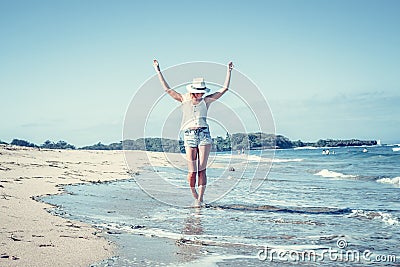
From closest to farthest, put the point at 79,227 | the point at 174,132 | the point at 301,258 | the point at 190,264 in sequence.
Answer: the point at 190,264, the point at 301,258, the point at 79,227, the point at 174,132

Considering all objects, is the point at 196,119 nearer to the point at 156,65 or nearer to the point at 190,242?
the point at 156,65

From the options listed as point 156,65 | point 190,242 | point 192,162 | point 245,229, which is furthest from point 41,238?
point 156,65

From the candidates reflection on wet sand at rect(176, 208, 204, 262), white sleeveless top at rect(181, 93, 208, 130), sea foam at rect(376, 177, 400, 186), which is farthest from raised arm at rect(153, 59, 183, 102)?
sea foam at rect(376, 177, 400, 186)

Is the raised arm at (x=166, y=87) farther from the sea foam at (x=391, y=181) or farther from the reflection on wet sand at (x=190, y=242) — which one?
the sea foam at (x=391, y=181)

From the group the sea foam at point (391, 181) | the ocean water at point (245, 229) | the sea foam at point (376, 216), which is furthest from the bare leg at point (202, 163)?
the sea foam at point (391, 181)

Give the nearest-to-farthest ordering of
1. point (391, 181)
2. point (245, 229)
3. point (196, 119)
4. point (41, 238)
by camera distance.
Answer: point (41, 238) → point (245, 229) → point (196, 119) → point (391, 181)

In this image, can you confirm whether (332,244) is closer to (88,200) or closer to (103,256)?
(103,256)

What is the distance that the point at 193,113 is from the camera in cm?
764

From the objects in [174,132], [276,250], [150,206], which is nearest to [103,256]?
[276,250]

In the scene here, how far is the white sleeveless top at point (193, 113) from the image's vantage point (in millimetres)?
7621

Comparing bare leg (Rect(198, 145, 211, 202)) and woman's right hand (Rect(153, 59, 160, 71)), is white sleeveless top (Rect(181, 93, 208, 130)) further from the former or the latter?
woman's right hand (Rect(153, 59, 160, 71))

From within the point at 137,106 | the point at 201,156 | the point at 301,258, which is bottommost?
the point at 301,258

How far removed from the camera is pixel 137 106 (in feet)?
26.5

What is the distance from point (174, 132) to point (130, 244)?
3.71 metres
